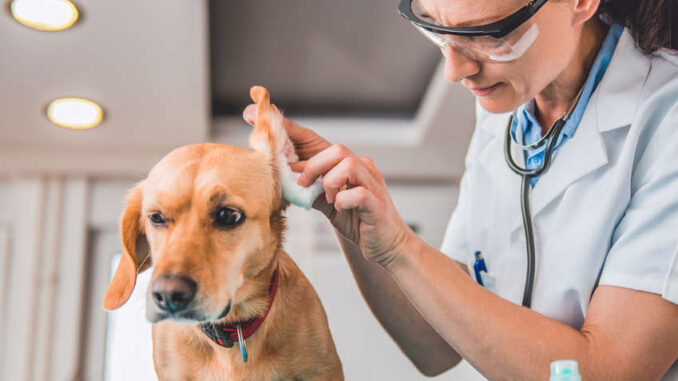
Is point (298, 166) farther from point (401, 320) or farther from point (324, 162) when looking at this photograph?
point (401, 320)

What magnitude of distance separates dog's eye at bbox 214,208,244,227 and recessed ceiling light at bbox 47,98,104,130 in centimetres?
181

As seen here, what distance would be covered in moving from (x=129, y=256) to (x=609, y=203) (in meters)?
0.77

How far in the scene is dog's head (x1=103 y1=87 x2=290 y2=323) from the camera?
81 cm

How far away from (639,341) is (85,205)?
7.99ft

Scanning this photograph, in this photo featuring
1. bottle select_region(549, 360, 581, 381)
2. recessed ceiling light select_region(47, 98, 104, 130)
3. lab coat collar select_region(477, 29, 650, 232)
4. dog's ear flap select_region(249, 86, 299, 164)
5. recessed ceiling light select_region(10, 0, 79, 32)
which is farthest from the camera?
recessed ceiling light select_region(47, 98, 104, 130)

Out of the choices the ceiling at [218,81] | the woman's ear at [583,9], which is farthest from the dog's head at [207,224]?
the ceiling at [218,81]

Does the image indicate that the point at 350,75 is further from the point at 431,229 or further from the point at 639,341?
the point at 639,341

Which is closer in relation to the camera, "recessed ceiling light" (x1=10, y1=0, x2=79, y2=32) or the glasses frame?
the glasses frame

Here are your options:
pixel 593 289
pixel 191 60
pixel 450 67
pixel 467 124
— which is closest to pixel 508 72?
pixel 450 67

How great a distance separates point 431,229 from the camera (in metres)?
2.65

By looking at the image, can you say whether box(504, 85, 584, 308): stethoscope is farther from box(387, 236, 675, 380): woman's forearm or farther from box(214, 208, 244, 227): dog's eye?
box(214, 208, 244, 227): dog's eye

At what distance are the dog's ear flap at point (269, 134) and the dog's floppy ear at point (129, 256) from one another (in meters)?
0.20

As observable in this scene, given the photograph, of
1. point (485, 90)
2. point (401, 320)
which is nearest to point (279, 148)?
point (485, 90)

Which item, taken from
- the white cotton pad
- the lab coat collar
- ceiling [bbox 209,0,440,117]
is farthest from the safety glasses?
ceiling [bbox 209,0,440,117]
